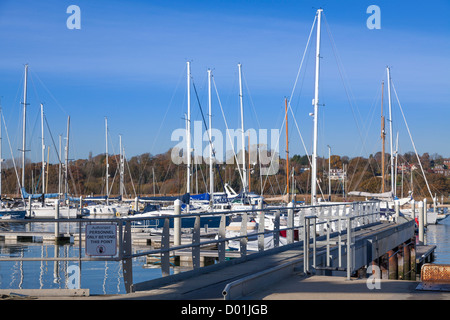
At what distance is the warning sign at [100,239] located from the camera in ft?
33.4

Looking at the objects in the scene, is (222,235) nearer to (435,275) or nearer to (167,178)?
(435,275)

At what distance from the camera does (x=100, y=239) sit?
33.6ft

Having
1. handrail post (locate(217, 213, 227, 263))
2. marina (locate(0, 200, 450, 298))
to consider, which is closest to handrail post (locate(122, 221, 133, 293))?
marina (locate(0, 200, 450, 298))

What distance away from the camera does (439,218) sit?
80.2 m

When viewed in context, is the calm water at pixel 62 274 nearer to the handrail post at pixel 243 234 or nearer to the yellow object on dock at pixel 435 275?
the handrail post at pixel 243 234

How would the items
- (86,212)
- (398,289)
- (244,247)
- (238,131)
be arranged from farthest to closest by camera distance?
1. (86,212)
2. (238,131)
3. (244,247)
4. (398,289)

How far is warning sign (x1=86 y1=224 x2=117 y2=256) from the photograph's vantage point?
1019cm

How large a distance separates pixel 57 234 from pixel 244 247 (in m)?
23.7

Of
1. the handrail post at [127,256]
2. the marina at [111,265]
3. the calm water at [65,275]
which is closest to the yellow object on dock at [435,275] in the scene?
the marina at [111,265]

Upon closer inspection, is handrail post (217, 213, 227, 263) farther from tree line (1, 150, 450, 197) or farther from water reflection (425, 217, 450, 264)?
tree line (1, 150, 450, 197)

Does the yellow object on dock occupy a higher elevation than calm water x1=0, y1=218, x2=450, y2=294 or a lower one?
higher

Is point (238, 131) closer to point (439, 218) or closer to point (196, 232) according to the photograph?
point (439, 218)

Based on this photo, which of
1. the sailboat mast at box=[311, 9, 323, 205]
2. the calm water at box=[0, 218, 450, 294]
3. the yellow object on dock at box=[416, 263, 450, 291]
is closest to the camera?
the yellow object on dock at box=[416, 263, 450, 291]
